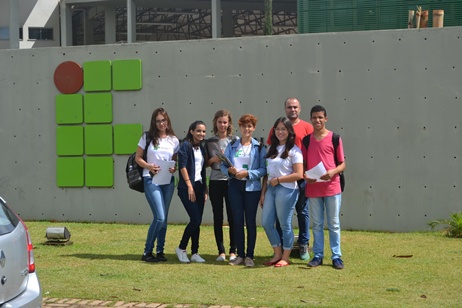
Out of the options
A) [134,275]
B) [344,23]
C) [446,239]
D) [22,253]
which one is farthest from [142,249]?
[344,23]

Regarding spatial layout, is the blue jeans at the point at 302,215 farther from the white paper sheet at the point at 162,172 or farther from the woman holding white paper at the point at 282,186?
the white paper sheet at the point at 162,172

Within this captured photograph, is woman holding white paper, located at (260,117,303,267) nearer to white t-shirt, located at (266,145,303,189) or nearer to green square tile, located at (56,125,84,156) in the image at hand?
white t-shirt, located at (266,145,303,189)

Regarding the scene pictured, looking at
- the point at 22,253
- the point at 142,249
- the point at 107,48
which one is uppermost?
the point at 107,48

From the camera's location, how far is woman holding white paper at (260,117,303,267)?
35.1 feet

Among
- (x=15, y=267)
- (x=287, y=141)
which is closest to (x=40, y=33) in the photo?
(x=287, y=141)

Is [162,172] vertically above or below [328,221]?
above

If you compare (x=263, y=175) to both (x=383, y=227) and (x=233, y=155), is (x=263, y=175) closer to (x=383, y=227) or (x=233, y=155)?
(x=233, y=155)

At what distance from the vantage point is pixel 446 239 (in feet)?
41.8

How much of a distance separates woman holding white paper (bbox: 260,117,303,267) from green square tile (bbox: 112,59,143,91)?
485 cm

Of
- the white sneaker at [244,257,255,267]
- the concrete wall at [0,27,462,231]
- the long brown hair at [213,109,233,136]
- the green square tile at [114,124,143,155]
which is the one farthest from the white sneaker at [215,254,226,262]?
the green square tile at [114,124,143,155]

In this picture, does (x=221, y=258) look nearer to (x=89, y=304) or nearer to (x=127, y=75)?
(x=89, y=304)

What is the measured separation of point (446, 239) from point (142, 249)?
4251 millimetres

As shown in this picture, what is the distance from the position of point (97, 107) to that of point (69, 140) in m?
0.77

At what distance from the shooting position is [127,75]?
49.9 feet
